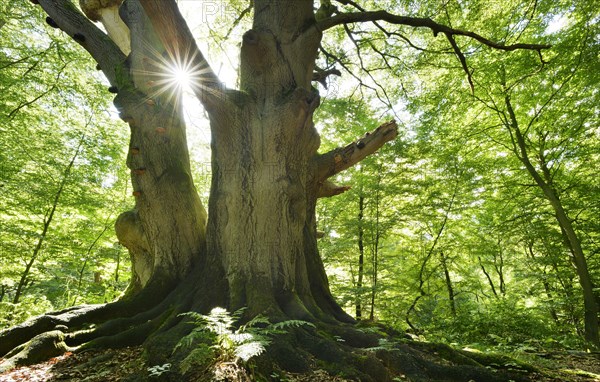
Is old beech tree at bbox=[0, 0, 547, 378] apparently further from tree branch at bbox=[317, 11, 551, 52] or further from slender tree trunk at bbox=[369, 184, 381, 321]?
slender tree trunk at bbox=[369, 184, 381, 321]

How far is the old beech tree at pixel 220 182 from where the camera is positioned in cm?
372

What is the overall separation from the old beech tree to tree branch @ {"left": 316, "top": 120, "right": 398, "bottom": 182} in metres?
0.37

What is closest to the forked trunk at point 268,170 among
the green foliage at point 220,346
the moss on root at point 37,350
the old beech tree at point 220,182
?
the old beech tree at point 220,182

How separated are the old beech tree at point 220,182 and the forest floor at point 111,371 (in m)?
0.28

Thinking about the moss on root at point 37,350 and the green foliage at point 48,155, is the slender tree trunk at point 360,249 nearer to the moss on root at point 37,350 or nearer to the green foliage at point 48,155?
the moss on root at point 37,350

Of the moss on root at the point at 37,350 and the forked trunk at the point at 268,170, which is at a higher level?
the forked trunk at the point at 268,170

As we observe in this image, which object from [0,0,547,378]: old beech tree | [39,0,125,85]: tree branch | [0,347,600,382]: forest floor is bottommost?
[0,347,600,382]: forest floor

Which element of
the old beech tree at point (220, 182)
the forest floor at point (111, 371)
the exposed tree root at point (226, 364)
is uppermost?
the old beech tree at point (220, 182)

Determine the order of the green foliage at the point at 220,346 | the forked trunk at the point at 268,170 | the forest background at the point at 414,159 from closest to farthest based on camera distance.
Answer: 1. the green foliage at the point at 220,346
2. the forked trunk at the point at 268,170
3. the forest background at the point at 414,159

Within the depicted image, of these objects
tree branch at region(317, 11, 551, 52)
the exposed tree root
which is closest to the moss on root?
the exposed tree root

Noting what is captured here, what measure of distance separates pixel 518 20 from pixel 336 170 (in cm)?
580

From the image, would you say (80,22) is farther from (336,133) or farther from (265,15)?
(336,133)

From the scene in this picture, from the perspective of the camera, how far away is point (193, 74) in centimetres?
380

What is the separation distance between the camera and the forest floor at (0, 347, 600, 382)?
8.46ft
